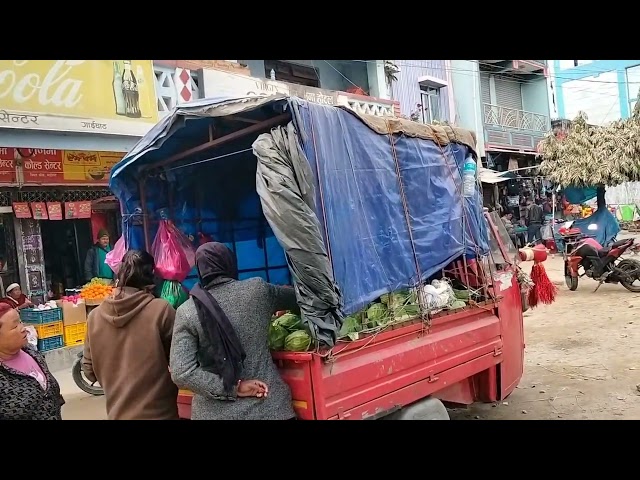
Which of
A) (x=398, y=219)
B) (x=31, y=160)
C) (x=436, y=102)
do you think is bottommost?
(x=398, y=219)

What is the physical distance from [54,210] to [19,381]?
5849 millimetres

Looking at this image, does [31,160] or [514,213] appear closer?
[31,160]

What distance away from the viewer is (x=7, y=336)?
8.28 ft

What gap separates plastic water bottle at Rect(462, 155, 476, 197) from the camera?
4301 millimetres

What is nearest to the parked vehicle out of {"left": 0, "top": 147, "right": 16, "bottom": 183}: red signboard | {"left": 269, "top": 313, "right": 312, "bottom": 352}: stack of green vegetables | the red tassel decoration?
the red tassel decoration

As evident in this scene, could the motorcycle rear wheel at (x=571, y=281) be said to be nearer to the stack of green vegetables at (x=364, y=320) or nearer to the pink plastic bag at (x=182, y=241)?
the stack of green vegetables at (x=364, y=320)

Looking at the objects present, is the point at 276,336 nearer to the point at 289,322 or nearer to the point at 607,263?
the point at 289,322

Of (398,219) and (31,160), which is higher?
(31,160)

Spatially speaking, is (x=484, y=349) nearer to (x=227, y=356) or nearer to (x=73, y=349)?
(x=227, y=356)

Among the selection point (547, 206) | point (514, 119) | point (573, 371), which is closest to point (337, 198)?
point (573, 371)

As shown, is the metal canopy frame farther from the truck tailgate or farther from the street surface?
the street surface

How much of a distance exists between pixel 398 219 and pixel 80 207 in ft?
19.8

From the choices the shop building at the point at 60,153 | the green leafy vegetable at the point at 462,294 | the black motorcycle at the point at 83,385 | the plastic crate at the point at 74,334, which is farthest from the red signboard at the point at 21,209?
the green leafy vegetable at the point at 462,294

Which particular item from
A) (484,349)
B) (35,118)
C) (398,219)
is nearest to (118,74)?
(35,118)
